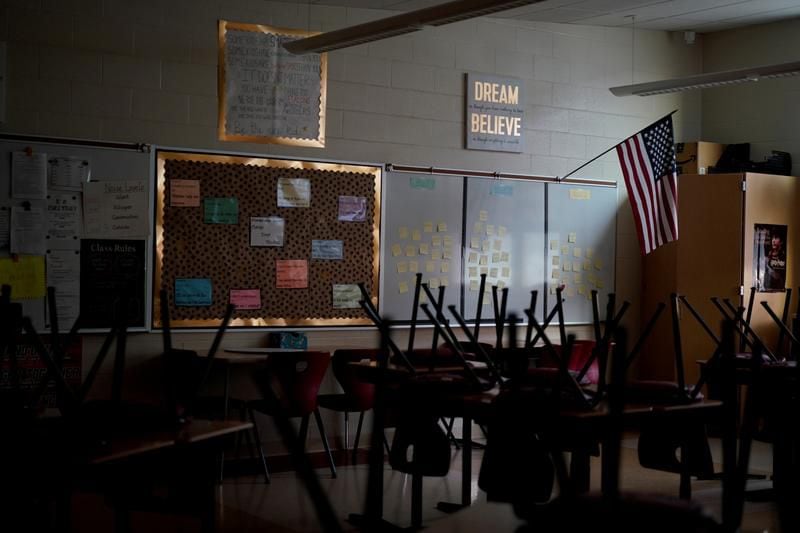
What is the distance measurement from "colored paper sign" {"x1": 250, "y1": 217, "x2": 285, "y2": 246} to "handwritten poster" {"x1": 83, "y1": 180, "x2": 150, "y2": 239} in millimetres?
768

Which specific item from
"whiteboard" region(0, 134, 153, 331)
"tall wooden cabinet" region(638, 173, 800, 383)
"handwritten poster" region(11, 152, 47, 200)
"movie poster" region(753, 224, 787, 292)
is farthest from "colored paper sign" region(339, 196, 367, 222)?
"movie poster" region(753, 224, 787, 292)

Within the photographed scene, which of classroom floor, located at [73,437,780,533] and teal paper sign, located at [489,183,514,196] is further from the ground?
teal paper sign, located at [489,183,514,196]

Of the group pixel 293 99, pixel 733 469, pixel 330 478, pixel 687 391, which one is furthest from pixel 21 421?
pixel 293 99

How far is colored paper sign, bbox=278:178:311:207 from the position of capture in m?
7.02

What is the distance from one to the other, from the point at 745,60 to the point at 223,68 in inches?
190

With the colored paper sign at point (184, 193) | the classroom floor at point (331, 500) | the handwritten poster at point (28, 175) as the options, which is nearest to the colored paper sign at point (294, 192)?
the colored paper sign at point (184, 193)

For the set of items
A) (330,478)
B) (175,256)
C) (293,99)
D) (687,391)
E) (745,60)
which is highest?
(745,60)

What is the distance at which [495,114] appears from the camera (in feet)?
26.2

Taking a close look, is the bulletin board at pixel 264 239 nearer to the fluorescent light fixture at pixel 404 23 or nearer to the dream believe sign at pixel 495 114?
the fluorescent light fixture at pixel 404 23

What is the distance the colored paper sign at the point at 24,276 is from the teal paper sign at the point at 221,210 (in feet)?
3.76

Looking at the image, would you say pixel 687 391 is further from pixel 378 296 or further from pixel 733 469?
pixel 378 296

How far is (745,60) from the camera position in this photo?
879 cm

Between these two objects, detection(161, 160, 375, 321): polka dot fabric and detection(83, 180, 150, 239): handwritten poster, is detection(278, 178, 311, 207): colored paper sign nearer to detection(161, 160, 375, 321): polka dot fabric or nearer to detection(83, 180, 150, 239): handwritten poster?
detection(161, 160, 375, 321): polka dot fabric

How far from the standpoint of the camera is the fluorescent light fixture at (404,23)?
5531 millimetres
